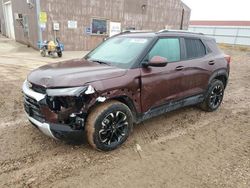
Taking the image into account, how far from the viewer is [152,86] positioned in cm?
378

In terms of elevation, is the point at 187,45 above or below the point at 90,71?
above

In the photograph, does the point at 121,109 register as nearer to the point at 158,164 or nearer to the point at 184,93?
the point at 158,164

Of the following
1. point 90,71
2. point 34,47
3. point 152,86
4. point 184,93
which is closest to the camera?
point 90,71

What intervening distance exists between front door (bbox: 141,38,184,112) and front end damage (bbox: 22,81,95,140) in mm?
1052

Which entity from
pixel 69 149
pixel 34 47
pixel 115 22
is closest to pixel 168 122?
pixel 69 149

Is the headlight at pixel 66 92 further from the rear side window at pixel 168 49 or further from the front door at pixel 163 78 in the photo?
the rear side window at pixel 168 49

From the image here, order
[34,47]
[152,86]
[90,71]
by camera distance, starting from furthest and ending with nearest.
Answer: [34,47]
[152,86]
[90,71]

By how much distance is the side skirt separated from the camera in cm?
390

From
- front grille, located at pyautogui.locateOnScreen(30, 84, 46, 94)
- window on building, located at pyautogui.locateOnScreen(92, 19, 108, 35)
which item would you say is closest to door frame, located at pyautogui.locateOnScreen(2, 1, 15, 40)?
window on building, located at pyautogui.locateOnScreen(92, 19, 108, 35)

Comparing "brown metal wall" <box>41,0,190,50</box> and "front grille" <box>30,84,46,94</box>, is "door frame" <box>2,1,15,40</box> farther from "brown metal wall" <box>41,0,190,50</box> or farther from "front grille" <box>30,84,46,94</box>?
"front grille" <box>30,84,46,94</box>

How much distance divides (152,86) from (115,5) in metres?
14.9

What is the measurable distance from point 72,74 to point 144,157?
160 cm

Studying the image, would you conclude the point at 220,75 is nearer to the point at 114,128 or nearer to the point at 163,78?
the point at 163,78

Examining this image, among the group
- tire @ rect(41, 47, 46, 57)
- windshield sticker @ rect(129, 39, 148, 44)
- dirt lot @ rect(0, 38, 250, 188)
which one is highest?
windshield sticker @ rect(129, 39, 148, 44)
